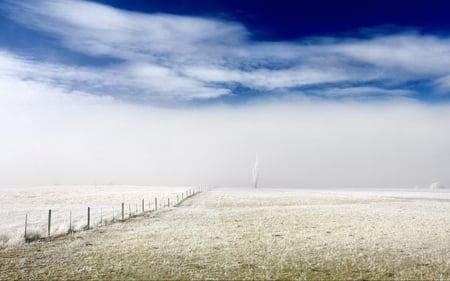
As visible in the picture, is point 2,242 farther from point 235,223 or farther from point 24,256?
point 235,223

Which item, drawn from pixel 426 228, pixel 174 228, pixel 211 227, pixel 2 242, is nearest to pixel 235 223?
pixel 211 227

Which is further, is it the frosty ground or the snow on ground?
the snow on ground

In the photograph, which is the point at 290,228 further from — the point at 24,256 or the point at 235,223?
the point at 24,256

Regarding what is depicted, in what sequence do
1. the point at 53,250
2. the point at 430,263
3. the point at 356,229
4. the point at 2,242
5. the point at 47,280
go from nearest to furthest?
the point at 47,280 < the point at 430,263 < the point at 53,250 < the point at 2,242 < the point at 356,229

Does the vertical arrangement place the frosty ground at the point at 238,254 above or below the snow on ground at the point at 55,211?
below

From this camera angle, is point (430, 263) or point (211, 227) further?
point (211, 227)

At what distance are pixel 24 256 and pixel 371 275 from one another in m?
16.0

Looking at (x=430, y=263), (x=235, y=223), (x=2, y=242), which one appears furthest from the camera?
(x=235, y=223)

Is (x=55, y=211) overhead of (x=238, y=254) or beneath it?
overhead

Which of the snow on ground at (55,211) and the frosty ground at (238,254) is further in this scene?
the snow on ground at (55,211)

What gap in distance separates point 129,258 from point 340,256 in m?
9.93

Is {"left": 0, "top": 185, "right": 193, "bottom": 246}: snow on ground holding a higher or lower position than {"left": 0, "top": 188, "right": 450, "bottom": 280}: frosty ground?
higher

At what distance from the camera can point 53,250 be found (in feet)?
68.5

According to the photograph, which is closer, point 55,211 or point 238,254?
point 238,254
